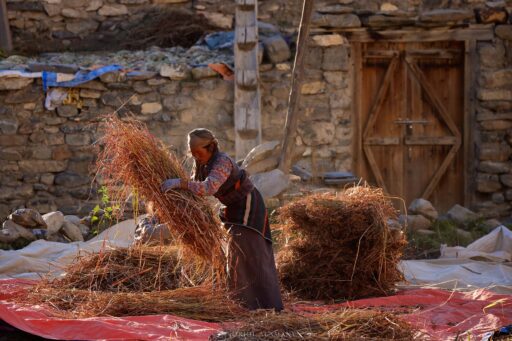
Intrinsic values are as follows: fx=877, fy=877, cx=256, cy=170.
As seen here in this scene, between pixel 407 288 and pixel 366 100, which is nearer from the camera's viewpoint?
pixel 407 288

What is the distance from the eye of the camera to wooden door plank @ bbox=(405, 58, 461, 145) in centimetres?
1055

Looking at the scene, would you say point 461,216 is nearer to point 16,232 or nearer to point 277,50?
point 277,50

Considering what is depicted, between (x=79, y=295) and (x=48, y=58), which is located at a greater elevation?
(x=48, y=58)

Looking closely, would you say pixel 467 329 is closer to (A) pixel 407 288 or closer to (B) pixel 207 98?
(A) pixel 407 288

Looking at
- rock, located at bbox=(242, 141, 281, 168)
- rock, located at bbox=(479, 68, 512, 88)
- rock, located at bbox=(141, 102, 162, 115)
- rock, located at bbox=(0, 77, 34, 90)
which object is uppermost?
rock, located at bbox=(0, 77, 34, 90)

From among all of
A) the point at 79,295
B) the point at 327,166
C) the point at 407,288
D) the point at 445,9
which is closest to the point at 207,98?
the point at 327,166

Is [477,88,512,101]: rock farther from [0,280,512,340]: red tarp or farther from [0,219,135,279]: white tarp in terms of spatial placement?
[0,219,135,279]: white tarp

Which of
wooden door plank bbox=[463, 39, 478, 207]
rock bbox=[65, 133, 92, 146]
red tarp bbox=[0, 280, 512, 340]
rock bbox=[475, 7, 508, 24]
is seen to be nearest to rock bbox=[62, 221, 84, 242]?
rock bbox=[65, 133, 92, 146]

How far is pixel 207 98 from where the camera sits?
9.59 metres

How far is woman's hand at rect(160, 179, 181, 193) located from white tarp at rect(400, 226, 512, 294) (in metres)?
2.17

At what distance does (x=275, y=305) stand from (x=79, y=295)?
1209mm

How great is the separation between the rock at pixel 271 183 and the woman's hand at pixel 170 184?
3266 mm

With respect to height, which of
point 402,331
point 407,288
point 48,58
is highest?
point 48,58

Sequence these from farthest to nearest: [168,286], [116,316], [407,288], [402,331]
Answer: [407,288], [168,286], [116,316], [402,331]
